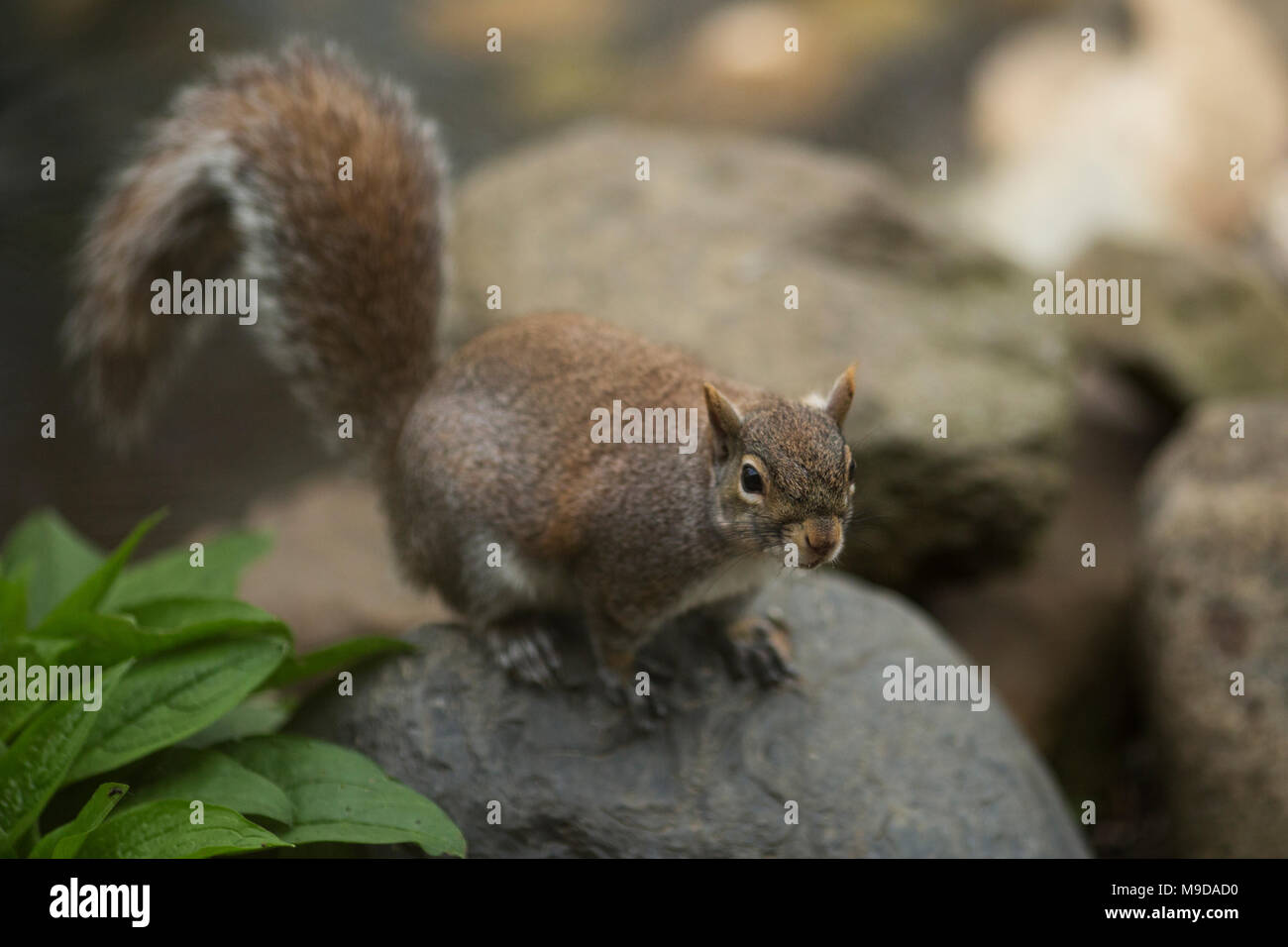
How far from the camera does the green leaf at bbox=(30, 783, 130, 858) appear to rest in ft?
8.88

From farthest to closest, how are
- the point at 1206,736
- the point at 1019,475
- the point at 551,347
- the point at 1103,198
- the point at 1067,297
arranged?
1. the point at 1103,198
2. the point at 1067,297
3. the point at 1019,475
4. the point at 1206,736
5. the point at 551,347

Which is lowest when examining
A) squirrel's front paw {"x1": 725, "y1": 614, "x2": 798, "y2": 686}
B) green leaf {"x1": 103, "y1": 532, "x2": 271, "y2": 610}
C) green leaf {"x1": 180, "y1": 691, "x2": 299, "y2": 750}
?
green leaf {"x1": 180, "y1": 691, "x2": 299, "y2": 750}

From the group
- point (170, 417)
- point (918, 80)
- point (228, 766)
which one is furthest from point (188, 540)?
point (918, 80)

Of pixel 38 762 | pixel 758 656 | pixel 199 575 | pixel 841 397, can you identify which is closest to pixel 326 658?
pixel 199 575

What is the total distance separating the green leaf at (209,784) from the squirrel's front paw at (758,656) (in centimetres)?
128

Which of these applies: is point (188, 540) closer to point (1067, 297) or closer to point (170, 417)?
point (170, 417)

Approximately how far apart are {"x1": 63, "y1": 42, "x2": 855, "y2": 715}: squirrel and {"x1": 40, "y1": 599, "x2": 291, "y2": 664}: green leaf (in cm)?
53

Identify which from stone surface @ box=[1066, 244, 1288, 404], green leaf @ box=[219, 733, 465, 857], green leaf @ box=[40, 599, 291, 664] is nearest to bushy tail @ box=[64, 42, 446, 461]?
green leaf @ box=[40, 599, 291, 664]

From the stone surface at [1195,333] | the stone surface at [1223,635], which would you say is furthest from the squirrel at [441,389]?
the stone surface at [1195,333]

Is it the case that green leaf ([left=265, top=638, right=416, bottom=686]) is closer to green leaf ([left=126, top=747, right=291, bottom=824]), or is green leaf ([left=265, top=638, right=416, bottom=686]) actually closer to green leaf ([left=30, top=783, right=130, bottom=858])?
green leaf ([left=126, top=747, right=291, bottom=824])

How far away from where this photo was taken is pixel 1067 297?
6137 millimetres

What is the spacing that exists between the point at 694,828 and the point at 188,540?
333 centimetres

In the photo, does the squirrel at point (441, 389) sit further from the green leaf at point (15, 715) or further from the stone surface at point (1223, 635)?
the stone surface at point (1223, 635)
